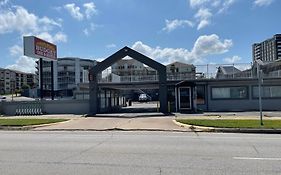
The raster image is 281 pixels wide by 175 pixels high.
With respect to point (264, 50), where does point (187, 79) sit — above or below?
below

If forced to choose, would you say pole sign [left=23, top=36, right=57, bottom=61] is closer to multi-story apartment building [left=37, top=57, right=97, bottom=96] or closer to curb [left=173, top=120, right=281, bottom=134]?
curb [left=173, top=120, right=281, bottom=134]

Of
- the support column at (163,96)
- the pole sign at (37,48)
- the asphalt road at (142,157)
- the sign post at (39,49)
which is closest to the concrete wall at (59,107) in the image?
the sign post at (39,49)

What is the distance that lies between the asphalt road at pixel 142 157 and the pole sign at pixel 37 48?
75.4 ft

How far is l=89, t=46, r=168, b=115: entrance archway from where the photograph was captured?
30828mm

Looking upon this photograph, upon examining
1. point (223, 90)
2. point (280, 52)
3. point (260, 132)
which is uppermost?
point (280, 52)

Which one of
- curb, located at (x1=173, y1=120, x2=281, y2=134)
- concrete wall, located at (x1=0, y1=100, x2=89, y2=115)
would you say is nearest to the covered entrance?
concrete wall, located at (x1=0, y1=100, x2=89, y2=115)

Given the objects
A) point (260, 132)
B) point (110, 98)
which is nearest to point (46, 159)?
→ point (260, 132)

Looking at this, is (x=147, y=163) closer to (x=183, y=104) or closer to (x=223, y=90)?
(x=183, y=104)

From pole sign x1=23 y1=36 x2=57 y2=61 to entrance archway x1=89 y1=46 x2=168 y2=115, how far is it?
279 inches

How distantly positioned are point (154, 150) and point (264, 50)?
69.6 meters

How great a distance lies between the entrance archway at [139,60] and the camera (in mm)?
30828

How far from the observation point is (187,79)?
34688 millimetres

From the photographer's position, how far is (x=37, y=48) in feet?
114

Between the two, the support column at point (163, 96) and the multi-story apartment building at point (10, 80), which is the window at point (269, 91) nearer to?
the support column at point (163, 96)
